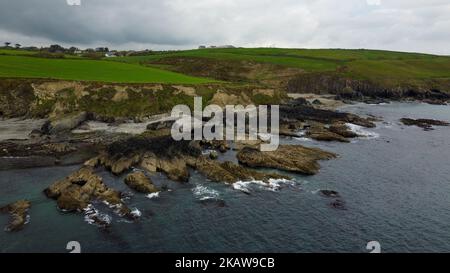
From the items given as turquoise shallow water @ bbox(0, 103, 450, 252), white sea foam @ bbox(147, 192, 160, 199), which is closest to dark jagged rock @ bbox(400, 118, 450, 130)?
turquoise shallow water @ bbox(0, 103, 450, 252)

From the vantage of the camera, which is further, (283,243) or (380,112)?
(380,112)

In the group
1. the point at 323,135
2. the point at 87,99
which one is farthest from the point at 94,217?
the point at 87,99

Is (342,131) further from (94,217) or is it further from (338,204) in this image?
(94,217)

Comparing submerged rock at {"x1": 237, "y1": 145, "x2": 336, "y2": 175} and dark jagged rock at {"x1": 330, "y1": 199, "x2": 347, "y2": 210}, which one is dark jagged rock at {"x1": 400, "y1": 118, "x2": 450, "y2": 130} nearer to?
submerged rock at {"x1": 237, "y1": 145, "x2": 336, "y2": 175}

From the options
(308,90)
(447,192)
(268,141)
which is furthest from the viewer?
(308,90)
